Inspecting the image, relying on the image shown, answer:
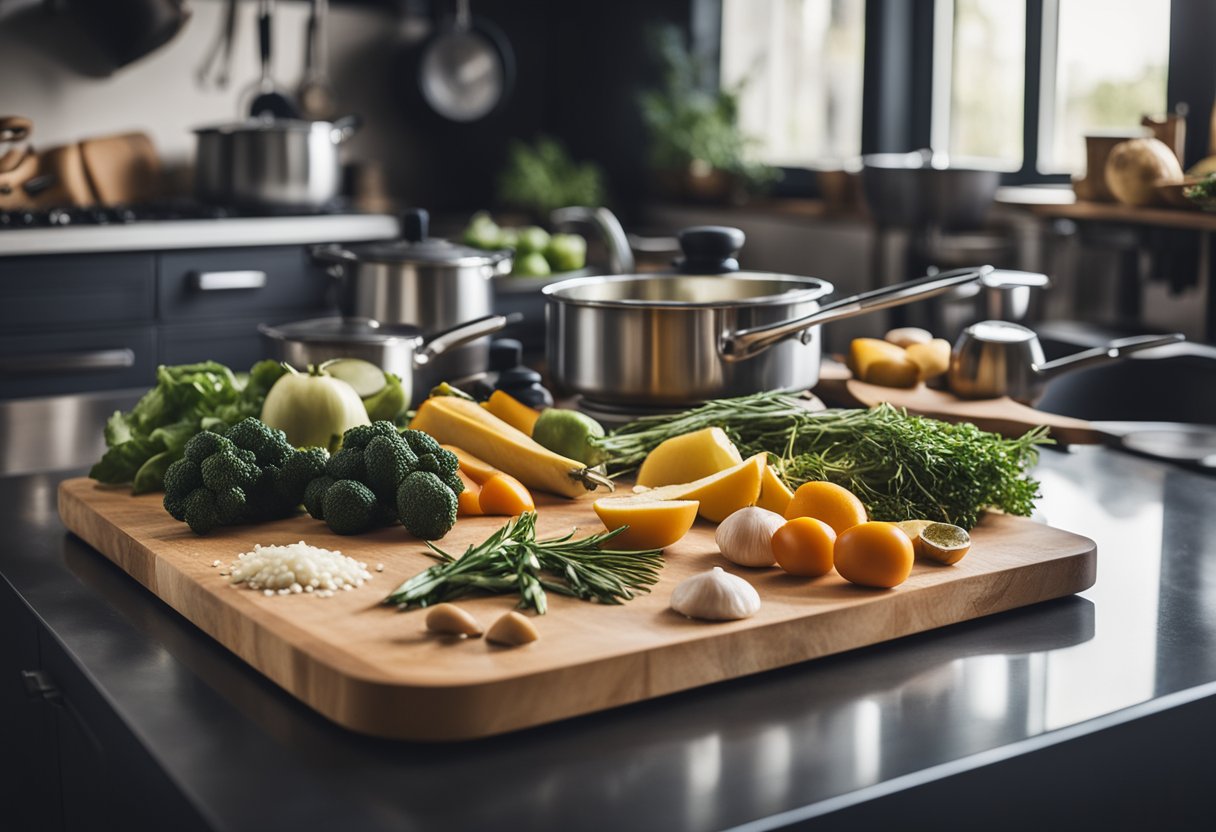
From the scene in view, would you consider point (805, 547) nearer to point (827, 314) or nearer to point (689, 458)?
point (689, 458)

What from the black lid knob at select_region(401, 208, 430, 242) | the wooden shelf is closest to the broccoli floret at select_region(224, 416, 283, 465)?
the black lid knob at select_region(401, 208, 430, 242)

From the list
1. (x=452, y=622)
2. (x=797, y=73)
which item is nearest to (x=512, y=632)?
(x=452, y=622)

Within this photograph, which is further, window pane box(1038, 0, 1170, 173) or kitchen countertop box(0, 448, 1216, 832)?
window pane box(1038, 0, 1170, 173)

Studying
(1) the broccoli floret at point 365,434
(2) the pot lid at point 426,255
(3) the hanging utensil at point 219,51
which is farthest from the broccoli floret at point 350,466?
(3) the hanging utensil at point 219,51

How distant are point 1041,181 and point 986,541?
243 cm

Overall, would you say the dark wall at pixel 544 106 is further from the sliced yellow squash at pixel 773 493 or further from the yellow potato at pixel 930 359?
the sliced yellow squash at pixel 773 493

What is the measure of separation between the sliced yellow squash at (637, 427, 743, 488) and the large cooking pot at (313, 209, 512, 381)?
662 mm

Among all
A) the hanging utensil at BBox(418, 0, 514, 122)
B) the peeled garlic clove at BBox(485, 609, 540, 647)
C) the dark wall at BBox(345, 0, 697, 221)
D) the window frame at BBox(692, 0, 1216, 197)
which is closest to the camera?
the peeled garlic clove at BBox(485, 609, 540, 647)

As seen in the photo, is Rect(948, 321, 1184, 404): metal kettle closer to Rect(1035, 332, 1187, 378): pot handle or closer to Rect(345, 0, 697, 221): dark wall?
Rect(1035, 332, 1187, 378): pot handle

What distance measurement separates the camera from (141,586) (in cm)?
119

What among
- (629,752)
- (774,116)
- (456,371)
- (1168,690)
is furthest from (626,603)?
(774,116)

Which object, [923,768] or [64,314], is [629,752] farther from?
[64,314]

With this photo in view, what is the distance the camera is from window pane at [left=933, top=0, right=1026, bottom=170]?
3.43m

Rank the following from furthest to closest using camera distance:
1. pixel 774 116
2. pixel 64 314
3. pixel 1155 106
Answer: pixel 774 116
pixel 64 314
pixel 1155 106
